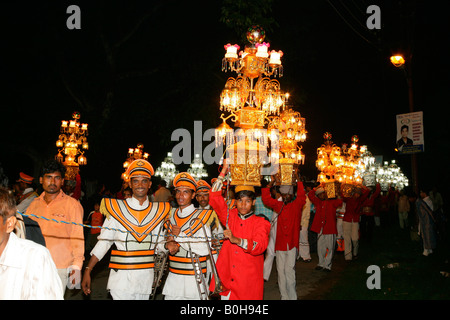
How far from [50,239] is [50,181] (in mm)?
693

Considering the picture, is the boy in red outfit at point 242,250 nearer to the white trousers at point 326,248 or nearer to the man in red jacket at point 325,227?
the man in red jacket at point 325,227

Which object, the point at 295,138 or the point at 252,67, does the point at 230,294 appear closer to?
the point at 252,67

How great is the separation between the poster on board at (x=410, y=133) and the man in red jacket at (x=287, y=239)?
8.90 metres

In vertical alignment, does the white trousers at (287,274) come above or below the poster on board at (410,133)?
below

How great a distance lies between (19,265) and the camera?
6.83 feet

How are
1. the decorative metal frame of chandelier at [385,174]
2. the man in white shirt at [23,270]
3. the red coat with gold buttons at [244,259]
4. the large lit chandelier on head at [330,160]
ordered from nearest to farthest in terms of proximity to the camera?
the man in white shirt at [23,270] → the red coat with gold buttons at [244,259] → the large lit chandelier on head at [330,160] → the decorative metal frame of chandelier at [385,174]

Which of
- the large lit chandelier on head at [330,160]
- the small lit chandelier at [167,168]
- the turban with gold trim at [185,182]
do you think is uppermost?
the small lit chandelier at [167,168]

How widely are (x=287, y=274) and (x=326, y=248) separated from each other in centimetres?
404

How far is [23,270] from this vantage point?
208 centimetres

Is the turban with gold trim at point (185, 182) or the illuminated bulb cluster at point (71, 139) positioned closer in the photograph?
the turban with gold trim at point (185, 182)

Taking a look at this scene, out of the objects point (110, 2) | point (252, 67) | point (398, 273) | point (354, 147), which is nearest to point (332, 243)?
point (398, 273)

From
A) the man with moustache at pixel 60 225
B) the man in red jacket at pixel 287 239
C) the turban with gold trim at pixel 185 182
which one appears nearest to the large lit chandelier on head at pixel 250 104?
the man in red jacket at pixel 287 239

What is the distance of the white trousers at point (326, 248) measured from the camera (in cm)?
1028

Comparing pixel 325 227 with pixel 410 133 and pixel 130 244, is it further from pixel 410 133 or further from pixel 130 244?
pixel 130 244
